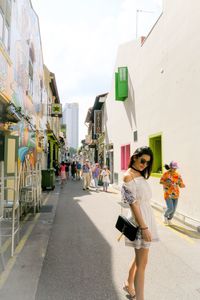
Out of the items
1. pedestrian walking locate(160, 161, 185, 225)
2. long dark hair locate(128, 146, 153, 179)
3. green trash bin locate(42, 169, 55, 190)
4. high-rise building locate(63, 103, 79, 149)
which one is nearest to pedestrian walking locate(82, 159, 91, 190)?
green trash bin locate(42, 169, 55, 190)

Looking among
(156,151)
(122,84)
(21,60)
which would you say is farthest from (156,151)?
(21,60)

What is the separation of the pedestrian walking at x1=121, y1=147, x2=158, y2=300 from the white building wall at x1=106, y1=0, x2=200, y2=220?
4.64m

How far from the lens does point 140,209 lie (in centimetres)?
312

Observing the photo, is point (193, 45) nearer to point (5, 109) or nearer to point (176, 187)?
point (176, 187)

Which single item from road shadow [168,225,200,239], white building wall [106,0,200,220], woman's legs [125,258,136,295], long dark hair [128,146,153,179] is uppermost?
white building wall [106,0,200,220]

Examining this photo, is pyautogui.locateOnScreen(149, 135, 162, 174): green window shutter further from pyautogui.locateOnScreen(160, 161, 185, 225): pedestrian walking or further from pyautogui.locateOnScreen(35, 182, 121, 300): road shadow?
pyautogui.locateOnScreen(35, 182, 121, 300): road shadow

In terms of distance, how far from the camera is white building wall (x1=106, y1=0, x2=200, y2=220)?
769 cm

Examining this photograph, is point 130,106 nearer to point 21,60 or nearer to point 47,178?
point 21,60

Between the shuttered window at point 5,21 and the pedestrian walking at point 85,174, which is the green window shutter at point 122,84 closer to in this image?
the pedestrian walking at point 85,174

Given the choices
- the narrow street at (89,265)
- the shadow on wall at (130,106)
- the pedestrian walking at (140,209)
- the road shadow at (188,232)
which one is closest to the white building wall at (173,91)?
the shadow on wall at (130,106)

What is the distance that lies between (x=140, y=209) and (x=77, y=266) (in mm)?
2090

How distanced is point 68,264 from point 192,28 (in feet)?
22.9

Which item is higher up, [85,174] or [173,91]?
[173,91]

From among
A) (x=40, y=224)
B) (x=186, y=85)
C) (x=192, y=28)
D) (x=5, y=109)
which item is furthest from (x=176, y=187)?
(x=5, y=109)
